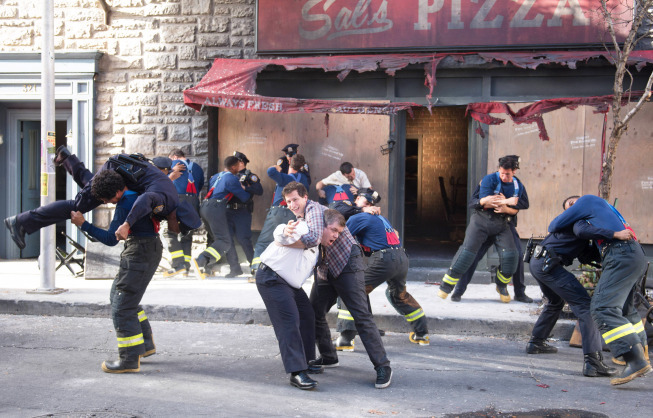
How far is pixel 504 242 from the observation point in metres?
8.88

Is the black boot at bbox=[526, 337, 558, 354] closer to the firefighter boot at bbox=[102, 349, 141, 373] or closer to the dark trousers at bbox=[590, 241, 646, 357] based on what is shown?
the dark trousers at bbox=[590, 241, 646, 357]

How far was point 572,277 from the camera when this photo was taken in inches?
254

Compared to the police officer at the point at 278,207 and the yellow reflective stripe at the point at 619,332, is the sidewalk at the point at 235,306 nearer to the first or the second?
the police officer at the point at 278,207

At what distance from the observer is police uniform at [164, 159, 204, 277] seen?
10.6 m

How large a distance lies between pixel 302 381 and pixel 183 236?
5.37 meters

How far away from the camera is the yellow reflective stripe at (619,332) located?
5.79m

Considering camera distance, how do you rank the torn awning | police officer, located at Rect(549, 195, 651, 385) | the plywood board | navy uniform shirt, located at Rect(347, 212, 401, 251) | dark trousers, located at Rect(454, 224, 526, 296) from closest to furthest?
1. police officer, located at Rect(549, 195, 651, 385)
2. navy uniform shirt, located at Rect(347, 212, 401, 251)
3. dark trousers, located at Rect(454, 224, 526, 296)
4. the torn awning
5. the plywood board

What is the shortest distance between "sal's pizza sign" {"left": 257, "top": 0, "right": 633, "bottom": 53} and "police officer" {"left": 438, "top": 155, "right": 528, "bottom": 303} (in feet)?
8.19

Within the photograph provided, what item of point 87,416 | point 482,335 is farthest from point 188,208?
point 482,335

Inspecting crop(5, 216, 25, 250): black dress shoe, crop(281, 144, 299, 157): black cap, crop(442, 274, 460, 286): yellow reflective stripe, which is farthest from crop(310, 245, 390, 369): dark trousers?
crop(281, 144, 299, 157): black cap

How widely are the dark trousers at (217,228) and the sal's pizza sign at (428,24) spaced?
2551 millimetres

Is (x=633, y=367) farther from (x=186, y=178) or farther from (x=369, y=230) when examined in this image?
(x=186, y=178)

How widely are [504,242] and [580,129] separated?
8.02 feet

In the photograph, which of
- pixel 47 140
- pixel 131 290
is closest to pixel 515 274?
pixel 131 290
